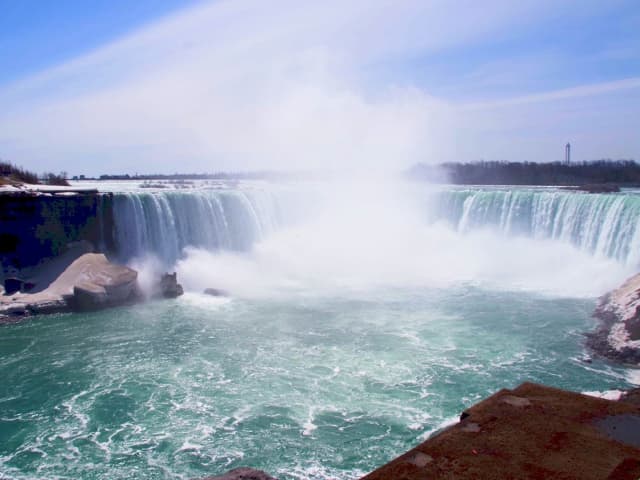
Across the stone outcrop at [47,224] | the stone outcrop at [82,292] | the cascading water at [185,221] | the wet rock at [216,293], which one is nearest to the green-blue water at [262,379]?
the stone outcrop at [82,292]

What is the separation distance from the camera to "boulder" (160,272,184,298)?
17047 mm

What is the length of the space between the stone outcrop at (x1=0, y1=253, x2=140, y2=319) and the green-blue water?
24.5 inches

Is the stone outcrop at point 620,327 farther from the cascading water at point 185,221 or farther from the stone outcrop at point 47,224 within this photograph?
the stone outcrop at point 47,224

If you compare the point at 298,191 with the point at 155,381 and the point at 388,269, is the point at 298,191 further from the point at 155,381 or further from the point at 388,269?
the point at 155,381

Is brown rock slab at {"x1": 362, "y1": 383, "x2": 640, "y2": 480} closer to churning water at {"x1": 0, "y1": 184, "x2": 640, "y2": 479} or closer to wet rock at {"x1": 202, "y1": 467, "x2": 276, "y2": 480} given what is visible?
wet rock at {"x1": 202, "y1": 467, "x2": 276, "y2": 480}

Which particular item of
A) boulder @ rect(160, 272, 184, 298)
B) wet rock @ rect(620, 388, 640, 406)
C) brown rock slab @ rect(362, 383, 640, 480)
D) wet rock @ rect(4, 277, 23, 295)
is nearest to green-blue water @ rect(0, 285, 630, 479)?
boulder @ rect(160, 272, 184, 298)

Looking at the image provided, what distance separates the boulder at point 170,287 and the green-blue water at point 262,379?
1.16 meters

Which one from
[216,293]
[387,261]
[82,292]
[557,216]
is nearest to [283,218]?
[387,261]

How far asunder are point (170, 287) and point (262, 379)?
7925 mm

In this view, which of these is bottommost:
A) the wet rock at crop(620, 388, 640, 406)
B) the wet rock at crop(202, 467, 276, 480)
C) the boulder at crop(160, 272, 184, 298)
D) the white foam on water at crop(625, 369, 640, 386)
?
the white foam on water at crop(625, 369, 640, 386)

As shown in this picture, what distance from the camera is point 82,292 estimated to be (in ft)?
51.2

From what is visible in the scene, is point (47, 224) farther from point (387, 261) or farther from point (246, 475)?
point (246, 475)

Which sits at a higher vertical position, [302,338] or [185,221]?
[185,221]

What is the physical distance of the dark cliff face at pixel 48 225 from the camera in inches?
675
